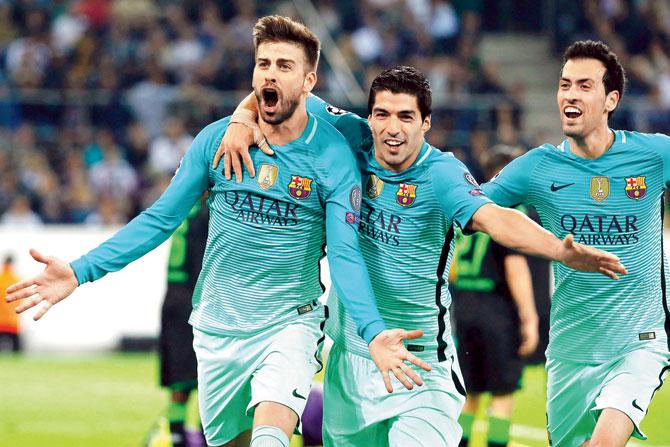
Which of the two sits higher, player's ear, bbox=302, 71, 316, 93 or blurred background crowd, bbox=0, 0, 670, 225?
player's ear, bbox=302, 71, 316, 93

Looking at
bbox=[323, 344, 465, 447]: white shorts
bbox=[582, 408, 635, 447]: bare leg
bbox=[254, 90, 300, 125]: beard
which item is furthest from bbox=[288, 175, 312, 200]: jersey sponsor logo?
bbox=[582, 408, 635, 447]: bare leg

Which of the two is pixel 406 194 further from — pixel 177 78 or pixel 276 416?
pixel 177 78

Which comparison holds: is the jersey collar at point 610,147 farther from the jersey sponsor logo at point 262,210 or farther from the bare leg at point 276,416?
the bare leg at point 276,416

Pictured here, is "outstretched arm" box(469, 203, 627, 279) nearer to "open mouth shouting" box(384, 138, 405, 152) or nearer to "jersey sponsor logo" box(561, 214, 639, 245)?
"open mouth shouting" box(384, 138, 405, 152)

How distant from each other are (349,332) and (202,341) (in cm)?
75

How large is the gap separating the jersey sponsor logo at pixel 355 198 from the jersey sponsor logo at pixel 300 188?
245mm

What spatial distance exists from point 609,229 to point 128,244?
237 centimetres

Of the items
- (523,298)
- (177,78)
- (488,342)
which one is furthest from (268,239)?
(177,78)

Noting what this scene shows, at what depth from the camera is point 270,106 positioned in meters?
6.30

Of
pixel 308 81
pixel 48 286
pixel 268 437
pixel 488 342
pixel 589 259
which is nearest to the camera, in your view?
pixel 589 259

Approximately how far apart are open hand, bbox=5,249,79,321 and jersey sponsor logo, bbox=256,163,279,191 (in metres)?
1.01

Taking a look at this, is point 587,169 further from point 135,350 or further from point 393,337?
point 135,350

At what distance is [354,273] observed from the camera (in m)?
5.91

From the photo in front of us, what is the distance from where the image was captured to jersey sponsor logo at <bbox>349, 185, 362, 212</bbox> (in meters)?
6.11
